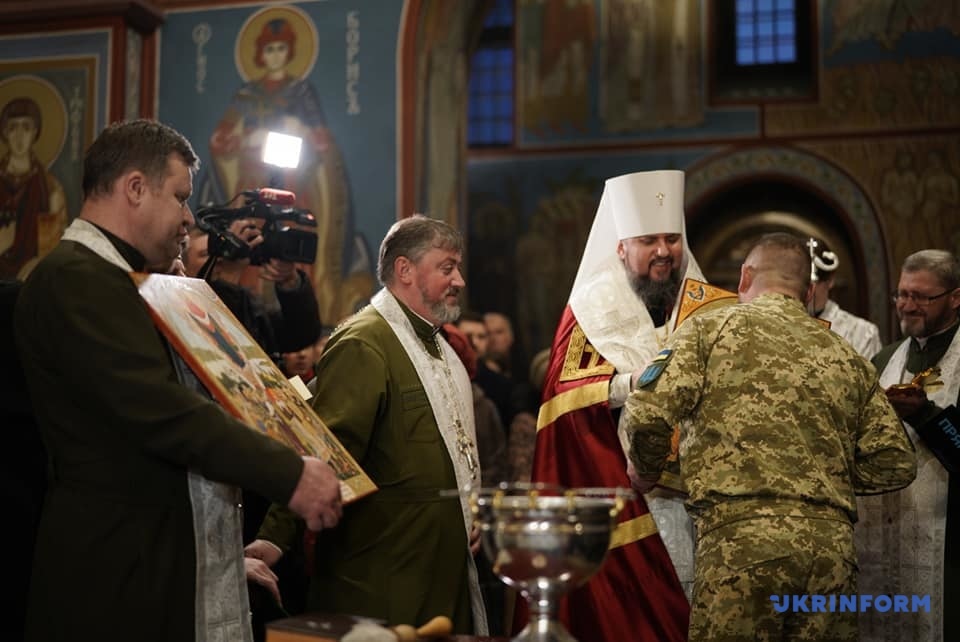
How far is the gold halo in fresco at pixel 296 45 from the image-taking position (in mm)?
7082

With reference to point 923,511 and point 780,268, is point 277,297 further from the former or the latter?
point 923,511

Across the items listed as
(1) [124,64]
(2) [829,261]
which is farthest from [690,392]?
(1) [124,64]

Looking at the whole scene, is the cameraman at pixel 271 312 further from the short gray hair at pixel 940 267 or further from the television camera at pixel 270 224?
the short gray hair at pixel 940 267

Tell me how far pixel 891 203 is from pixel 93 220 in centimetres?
1255

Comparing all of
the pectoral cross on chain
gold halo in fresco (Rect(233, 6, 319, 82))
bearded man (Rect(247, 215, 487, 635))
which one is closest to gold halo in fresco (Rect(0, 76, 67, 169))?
gold halo in fresco (Rect(233, 6, 319, 82))

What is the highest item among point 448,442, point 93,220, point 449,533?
point 93,220

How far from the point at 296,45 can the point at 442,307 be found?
3597mm

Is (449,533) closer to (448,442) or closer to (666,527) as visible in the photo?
(448,442)

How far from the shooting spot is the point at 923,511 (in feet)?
15.6

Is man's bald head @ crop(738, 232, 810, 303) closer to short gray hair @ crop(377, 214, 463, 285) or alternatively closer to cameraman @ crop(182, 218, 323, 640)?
short gray hair @ crop(377, 214, 463, 285)

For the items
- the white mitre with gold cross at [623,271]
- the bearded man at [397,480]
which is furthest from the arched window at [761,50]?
the bearded man at [397,480]

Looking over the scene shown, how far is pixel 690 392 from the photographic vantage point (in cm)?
351

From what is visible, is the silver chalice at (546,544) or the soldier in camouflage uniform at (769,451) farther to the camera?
the soldier in camouflage uniform at (769,451)

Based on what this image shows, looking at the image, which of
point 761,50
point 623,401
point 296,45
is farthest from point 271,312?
point 761,50
